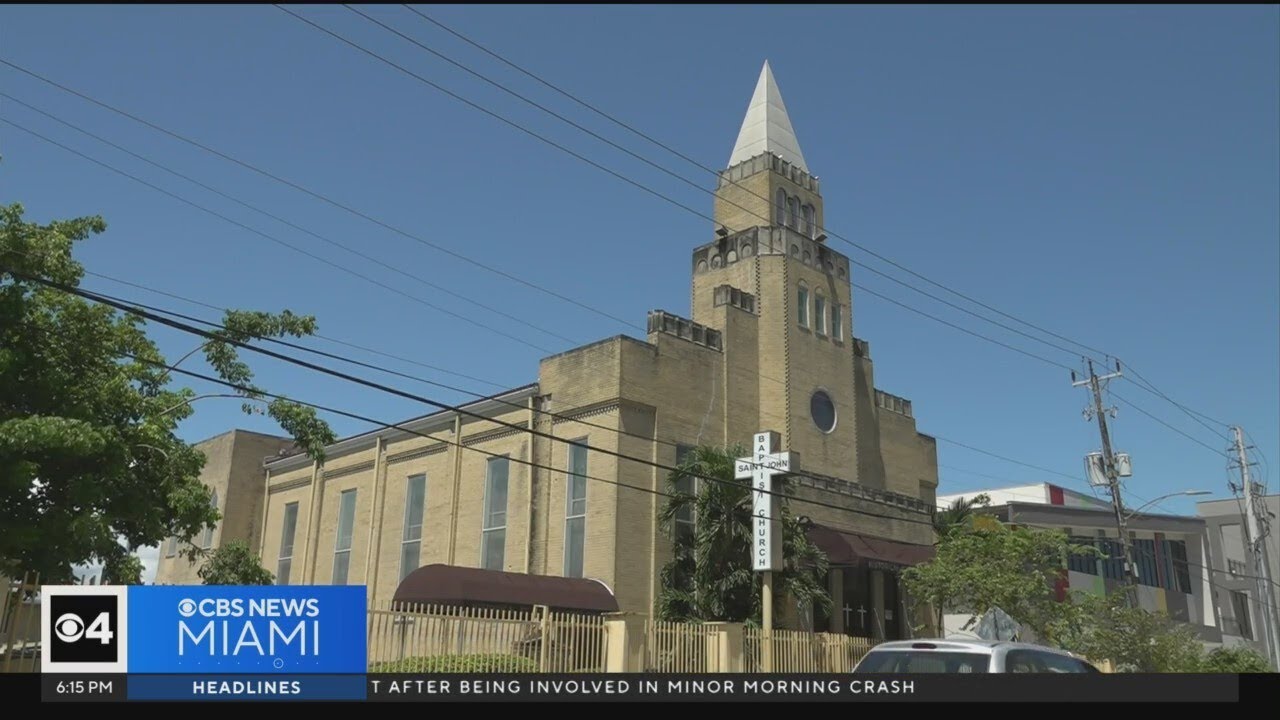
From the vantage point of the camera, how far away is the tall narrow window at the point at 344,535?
1719 inches

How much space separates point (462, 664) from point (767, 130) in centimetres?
2906

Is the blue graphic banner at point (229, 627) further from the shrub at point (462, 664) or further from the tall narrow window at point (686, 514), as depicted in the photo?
the tall narrow window at point (686, 514)

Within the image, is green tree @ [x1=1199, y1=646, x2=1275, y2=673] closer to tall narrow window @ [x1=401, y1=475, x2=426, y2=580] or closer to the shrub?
the shrub

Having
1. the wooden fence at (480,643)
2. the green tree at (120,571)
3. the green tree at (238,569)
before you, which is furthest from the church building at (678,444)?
the green tree at (120,571)

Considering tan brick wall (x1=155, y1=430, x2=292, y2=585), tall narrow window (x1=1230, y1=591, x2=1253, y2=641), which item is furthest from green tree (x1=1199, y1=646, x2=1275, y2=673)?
tan brick wall (x1=155, y1=430, x2=292, y2=585)

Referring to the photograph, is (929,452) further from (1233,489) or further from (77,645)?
(77,645)

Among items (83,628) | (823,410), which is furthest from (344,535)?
(83,628)

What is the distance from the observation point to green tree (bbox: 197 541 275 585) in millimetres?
23234

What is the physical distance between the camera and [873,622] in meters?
37.2

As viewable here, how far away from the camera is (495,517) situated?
36312 millimetres

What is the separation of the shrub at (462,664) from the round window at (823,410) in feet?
68.2

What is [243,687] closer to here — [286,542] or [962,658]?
[962,658]
